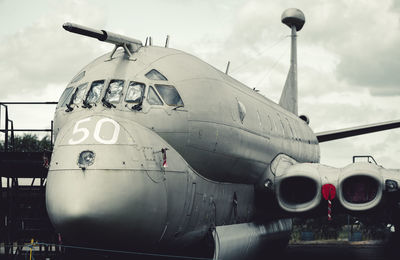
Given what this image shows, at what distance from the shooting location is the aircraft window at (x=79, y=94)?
8609 millimetres

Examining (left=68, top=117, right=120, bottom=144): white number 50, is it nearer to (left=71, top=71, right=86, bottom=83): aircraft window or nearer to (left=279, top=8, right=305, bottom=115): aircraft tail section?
(left=71, top=71, right=86, bottom=83): aircraft window

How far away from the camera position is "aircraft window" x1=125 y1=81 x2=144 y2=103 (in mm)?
8230

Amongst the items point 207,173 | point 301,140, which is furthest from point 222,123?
point 301,140

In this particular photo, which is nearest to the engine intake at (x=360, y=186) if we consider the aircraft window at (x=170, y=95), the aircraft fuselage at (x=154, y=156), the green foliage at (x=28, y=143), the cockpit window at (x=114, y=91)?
the aircraft fuselage at (x=154, y=156)

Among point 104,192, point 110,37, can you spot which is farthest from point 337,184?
point 104,192

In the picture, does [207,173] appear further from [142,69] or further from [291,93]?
[291,93]

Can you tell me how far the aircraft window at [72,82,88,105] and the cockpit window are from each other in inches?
18.3

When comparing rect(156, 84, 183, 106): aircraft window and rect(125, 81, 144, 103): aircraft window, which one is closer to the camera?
rect(125, 81, 144, 103): aircraft window

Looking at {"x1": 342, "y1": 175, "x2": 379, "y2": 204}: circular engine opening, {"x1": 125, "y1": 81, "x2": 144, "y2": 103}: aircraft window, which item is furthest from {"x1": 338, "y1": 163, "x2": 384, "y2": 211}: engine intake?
{"x1": 125, "y1": 81, "x2": 144, "y2": 103}: aircraft window

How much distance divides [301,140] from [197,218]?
25.4 feet

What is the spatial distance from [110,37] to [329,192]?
5131 millimetres

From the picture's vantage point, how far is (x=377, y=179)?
1079 cm

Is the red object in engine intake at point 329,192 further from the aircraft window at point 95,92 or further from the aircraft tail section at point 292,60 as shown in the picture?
the aircraft tail section at point 292,60

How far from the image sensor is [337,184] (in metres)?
11.0
